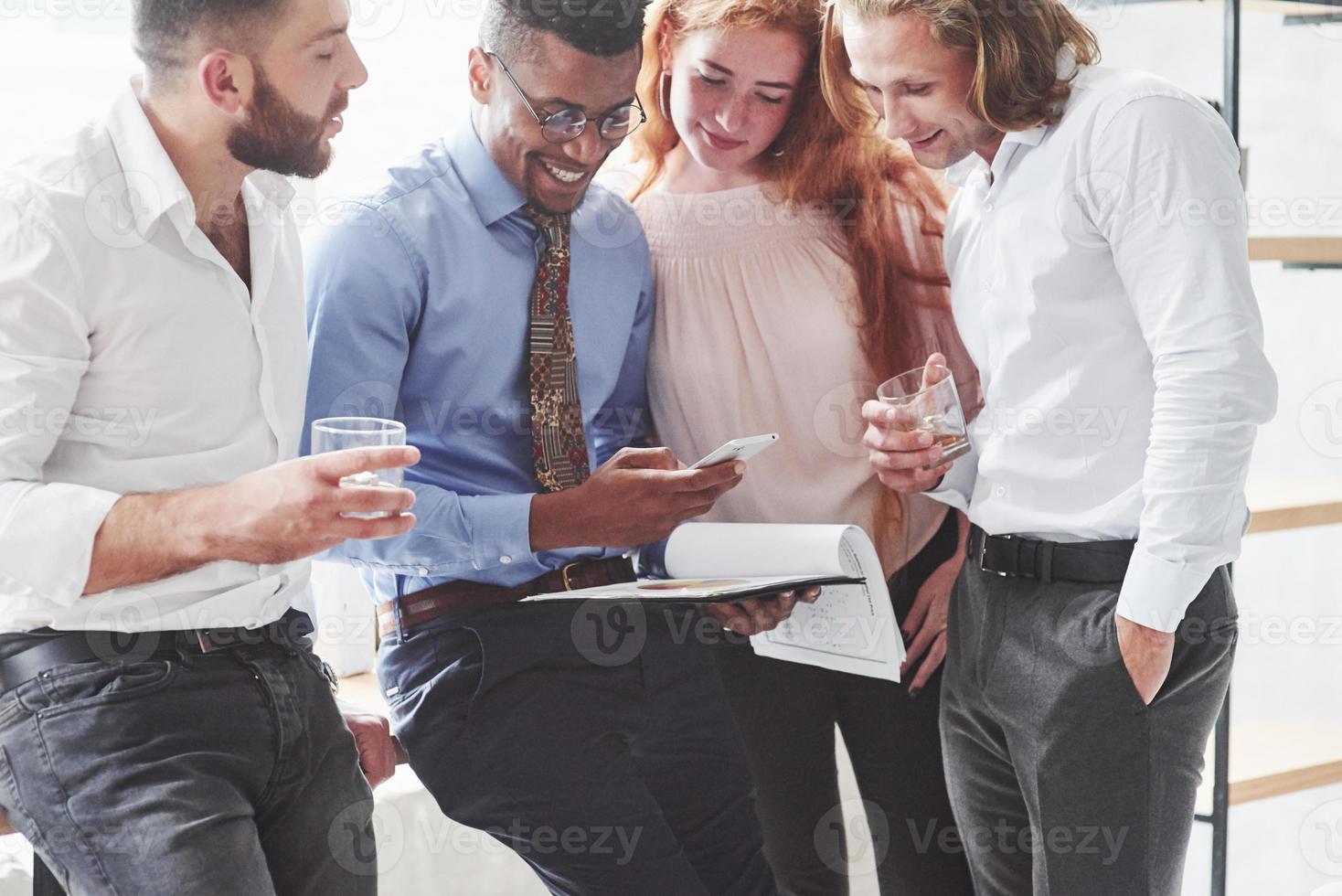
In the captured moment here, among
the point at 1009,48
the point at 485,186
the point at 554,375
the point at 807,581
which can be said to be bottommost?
the point at 807,581

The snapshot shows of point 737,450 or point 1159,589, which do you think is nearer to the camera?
point 1159,589

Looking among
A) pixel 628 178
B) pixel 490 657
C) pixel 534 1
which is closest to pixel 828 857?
pixel 490 657

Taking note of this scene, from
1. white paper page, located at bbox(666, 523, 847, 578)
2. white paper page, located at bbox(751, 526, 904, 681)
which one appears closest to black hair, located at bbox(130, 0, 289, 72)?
white paper page, located at bbox(666, 523, 847, 578)

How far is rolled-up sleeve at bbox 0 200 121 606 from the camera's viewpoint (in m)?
1.18

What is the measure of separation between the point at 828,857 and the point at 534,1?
1.30 metres

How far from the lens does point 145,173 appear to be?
1313 mm

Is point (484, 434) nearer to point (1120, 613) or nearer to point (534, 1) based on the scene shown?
point (534, 1)

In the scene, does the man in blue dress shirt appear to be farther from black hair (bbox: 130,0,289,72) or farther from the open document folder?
black hair (bbox: 130,0,289,72)

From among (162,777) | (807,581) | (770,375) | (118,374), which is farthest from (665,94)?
(162,777)

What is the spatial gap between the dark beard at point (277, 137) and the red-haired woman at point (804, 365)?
0.63 metres

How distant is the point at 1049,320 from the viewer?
1.56m

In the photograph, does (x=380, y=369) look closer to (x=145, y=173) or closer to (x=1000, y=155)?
→ (x=145, y=173)

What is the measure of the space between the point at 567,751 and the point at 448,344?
Result: 1.76 feet

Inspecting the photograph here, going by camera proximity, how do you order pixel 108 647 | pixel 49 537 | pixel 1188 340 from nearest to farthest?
pixel 49 537, pixel 108 647, pixel 1188 340
